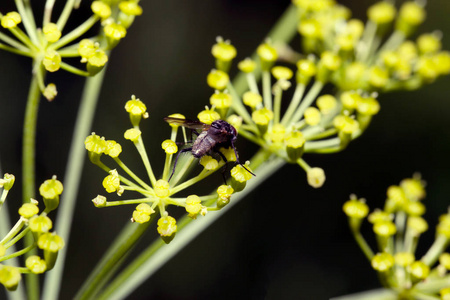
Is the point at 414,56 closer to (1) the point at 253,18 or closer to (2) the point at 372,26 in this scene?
(2) the point at 372,26

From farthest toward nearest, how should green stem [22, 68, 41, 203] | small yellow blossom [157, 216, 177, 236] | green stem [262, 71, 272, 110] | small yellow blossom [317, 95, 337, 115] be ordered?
small yellow blossom [317, 95, 337, 115] → green stem [262, 71, 272, 110] → green stem [22, 68, 41, 203] → small yellow blossom [157, 216, 177, 236]

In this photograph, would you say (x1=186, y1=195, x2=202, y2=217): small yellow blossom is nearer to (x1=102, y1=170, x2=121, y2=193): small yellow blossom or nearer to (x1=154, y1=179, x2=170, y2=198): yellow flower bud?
(x1=154, y1=179, x2=170, y2=198): yellow flower bud

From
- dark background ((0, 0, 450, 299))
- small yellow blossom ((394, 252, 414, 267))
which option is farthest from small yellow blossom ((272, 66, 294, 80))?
dark background ((0, 0, 450, 299))

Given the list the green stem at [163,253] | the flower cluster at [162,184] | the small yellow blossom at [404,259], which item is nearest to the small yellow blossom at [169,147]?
the flower cluster at [162,184]

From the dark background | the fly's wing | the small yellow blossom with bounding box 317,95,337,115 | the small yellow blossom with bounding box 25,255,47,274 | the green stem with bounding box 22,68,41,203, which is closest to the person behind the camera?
the small yellow blossom with bounding box 25,255,47,274

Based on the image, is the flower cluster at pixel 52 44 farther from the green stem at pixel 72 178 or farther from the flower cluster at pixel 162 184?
the green stem at pixel 72 178

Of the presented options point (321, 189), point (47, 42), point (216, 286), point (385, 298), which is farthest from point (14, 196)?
point (385, 298)
